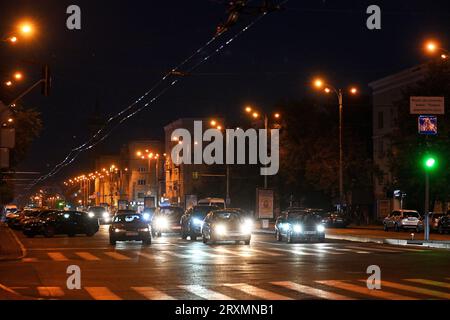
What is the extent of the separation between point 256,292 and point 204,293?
1.06 metres

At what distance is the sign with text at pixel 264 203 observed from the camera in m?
55.3

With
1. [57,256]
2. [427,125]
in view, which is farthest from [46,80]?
[427,125]

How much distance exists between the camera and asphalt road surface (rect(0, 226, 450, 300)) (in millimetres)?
17391

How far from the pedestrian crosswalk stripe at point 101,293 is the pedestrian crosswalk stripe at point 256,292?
8.80 feet

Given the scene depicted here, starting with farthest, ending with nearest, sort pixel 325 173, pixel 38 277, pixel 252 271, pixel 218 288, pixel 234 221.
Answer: pixel 325 173, pixel 234 221, pixel 252 271, pixel 38 277, pixel 218 288

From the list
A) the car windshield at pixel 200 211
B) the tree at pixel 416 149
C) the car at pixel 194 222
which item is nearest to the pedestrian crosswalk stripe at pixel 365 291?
the car at pixel 194 222

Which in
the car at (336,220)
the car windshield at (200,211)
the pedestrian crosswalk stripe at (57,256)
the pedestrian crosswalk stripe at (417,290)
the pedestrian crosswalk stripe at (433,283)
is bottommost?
the pedestrian crosswalk stripe at (57,256)

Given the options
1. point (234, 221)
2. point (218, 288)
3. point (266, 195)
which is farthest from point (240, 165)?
point (218, 288)

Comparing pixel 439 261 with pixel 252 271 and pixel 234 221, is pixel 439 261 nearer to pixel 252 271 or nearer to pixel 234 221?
pixel 252 271

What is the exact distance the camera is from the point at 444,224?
2179 inches

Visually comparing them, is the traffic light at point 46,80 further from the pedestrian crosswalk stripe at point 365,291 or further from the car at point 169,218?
the car at point 169,218

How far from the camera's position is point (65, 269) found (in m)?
24.0
